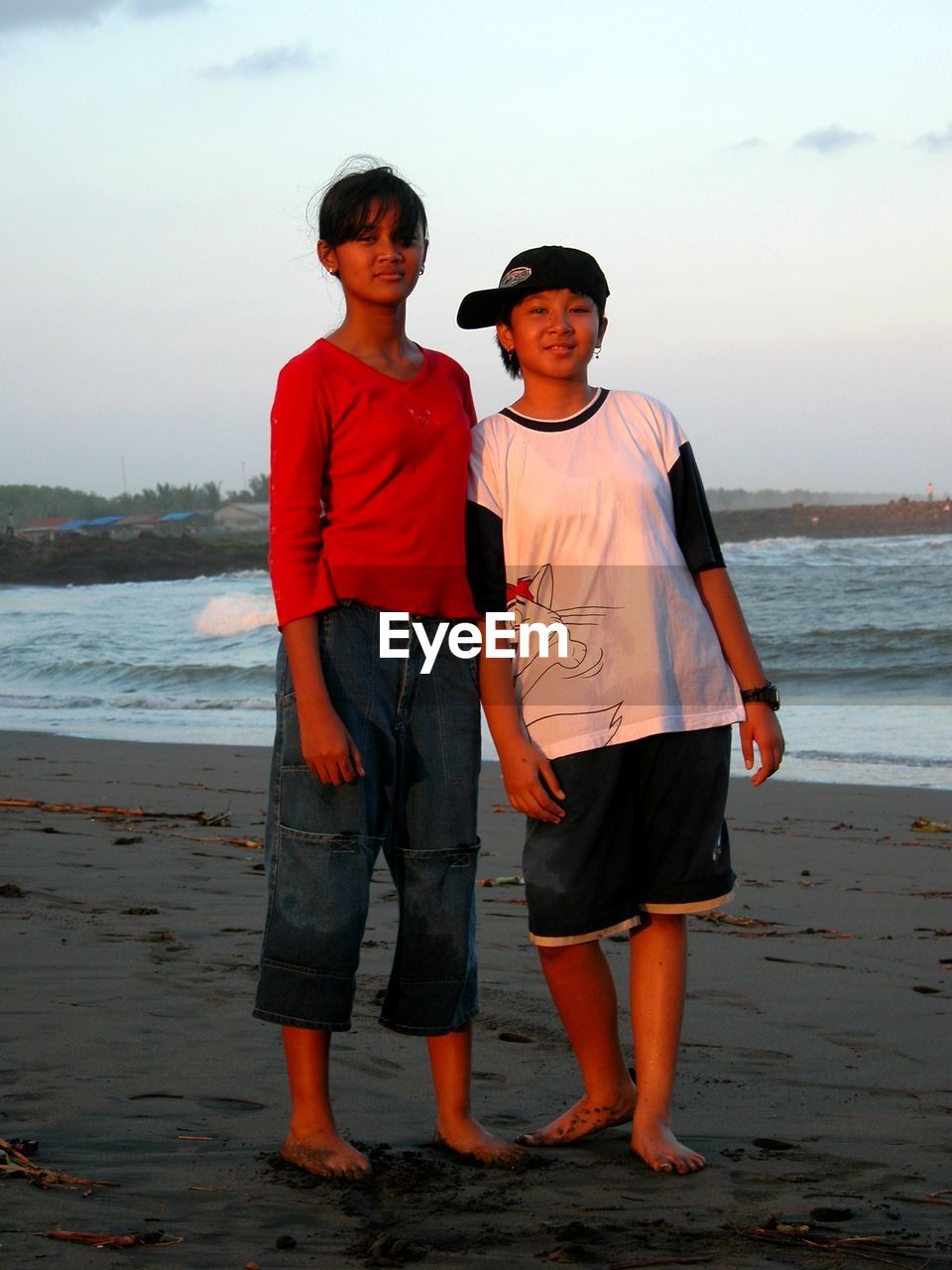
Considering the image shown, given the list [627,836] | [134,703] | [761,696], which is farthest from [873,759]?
[134,703]

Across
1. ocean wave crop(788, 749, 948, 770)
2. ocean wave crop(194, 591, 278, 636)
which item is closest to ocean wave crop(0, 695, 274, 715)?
ocean wave crop(788, 749, 948, 770)

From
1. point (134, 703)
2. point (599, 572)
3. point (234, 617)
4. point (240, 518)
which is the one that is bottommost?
point (134, 703)

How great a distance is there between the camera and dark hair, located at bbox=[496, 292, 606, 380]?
8.70 ft

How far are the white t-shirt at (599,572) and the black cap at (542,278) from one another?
0.81ft

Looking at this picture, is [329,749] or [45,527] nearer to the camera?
[329,749]

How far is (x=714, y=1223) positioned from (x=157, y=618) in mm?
24462

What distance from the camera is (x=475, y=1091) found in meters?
2.86

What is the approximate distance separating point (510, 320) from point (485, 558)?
50 cm

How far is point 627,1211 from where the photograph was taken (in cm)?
221

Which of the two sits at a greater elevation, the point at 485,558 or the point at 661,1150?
the point at 485,558

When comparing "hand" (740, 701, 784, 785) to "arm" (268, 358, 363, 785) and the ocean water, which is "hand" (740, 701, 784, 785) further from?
the ocean water

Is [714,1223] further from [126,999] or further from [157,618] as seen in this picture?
[157,618]

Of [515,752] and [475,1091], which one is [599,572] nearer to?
[515,752]

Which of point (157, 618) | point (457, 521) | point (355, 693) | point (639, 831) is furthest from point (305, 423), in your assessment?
point (157, 618)
